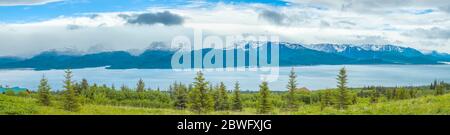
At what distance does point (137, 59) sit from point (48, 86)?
4589 centimetres

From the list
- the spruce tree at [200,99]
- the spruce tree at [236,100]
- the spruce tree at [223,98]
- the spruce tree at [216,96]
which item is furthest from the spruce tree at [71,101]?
the spruce tree at [236,100]

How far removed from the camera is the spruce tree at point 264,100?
46.3 meters

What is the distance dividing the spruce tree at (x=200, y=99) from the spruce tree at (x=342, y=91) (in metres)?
11.7

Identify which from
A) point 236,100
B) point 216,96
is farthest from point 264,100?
point 236,100

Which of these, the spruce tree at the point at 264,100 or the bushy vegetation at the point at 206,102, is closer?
the bushy vegetation at the point at 206,102

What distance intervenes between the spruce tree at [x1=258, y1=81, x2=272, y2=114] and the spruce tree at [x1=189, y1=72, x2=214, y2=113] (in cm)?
471

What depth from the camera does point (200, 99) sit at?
144ft

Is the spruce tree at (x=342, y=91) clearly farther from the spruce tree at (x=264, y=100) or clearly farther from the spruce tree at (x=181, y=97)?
the spruce tree at (x=181, y=97)

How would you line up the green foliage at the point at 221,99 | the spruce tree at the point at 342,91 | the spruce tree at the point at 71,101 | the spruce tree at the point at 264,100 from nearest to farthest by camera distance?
the spruce tree at the point at 71,101 → the spruce tree at the point at 264,100 → the spruce tree at the point at 342,91 → the green foliage at the point at 221,99

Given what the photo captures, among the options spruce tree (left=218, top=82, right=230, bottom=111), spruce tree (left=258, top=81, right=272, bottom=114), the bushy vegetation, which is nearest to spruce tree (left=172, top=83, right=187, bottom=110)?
the bushy vegetation

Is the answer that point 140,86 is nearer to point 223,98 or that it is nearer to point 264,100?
point 223,98
